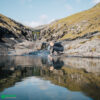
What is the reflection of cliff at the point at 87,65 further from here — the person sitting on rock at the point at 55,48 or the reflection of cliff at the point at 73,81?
the person sitting on rock at the point at 55,48

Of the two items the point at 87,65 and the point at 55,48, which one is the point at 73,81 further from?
the point at 55,48

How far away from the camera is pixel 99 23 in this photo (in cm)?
17662

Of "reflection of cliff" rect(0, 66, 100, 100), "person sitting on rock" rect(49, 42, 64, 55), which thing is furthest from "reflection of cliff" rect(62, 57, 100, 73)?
"person sitting on rock" rect(49, 42, 64, 55)

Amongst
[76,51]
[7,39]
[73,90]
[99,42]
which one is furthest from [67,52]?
[73,90]

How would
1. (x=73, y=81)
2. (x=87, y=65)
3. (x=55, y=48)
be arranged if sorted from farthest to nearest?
1. (x=55, y=48)
2. (x=87, y=65)
3. (x=73, y=81)

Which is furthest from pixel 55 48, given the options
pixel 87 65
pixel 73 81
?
pixel 73 81

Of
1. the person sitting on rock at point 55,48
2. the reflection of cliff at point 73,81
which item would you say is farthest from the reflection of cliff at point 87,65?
the person sitting on rock at point 55,48

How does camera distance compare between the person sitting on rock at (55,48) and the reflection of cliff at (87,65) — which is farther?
the person sitting on rock at (55,48)

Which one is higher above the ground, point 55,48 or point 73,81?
point 55,48

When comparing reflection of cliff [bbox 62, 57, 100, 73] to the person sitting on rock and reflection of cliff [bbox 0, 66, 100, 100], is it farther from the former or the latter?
the person sitting on rock

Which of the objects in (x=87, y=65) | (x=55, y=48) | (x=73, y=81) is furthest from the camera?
(x=55, y=48)

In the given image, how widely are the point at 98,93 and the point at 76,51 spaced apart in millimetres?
112026

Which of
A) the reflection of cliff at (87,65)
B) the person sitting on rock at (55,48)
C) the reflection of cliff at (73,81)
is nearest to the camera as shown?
the reflection of cliff at (73,81)

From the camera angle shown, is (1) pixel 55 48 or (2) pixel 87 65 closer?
(2) pixel 87 65
